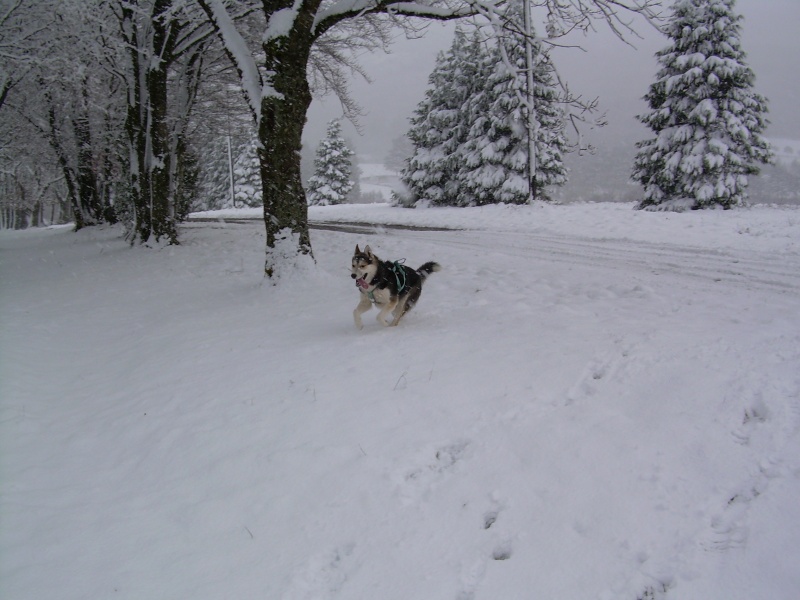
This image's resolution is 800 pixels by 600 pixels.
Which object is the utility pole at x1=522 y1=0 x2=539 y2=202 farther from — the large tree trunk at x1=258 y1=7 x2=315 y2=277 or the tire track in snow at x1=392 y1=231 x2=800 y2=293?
the large tree trunk at x1=258 y1=7 x2=315 y2=277

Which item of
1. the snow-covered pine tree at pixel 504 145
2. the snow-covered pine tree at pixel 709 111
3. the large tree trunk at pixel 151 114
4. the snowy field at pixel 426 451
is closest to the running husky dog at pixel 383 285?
the snowy field at pixel 426 451

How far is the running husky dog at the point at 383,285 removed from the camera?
633cm

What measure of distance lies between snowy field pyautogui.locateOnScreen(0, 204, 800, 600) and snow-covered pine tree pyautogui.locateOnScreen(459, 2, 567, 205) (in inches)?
767

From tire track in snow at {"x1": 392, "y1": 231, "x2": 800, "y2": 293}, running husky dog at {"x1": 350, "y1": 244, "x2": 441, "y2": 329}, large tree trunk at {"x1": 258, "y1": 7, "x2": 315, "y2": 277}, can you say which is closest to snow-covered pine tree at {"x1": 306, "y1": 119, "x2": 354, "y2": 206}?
tire track in snow at {"x1": 392, "y1": 231, "x2": 800, "y2": 293}

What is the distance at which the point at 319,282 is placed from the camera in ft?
30.5

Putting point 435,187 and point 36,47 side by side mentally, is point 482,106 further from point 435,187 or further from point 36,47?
point 36,47

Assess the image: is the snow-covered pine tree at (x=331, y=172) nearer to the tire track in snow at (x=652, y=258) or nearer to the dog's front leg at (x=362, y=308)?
the tire track in snow at (x=652, y=258)

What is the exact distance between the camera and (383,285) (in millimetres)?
6414

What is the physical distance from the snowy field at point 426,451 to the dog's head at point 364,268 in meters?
0.76

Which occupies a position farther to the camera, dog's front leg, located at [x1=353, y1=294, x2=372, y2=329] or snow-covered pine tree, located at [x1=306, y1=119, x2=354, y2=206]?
snow-covered pine tree, located at [x1=306, y1=119, x2=354, y2=206]

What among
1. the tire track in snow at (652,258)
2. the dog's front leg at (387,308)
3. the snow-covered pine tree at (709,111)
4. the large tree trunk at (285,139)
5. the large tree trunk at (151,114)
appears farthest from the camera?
the snow-covered pine tree at (709,111)

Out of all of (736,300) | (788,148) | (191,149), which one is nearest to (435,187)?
(191,149)

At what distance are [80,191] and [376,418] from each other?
1122 inches

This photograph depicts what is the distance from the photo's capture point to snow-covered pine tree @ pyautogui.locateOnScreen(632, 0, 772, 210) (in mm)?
21562
